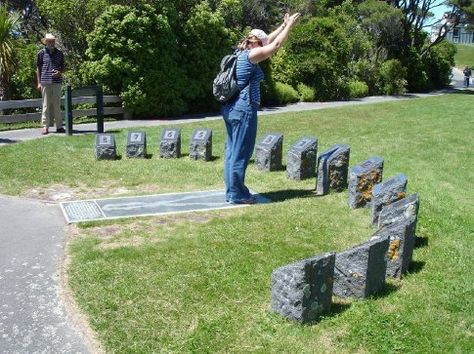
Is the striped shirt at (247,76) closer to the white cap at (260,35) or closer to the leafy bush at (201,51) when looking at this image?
the white cap at (260,35)

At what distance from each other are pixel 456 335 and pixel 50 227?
435 centimetres

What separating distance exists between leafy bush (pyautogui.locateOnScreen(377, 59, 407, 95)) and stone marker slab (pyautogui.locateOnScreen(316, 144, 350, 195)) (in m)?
19.7

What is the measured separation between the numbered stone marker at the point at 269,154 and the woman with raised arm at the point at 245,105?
2.09 metres

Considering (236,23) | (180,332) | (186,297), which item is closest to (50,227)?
(186,297)

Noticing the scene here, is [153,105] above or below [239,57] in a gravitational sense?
below

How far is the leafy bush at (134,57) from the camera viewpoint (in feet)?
51.6

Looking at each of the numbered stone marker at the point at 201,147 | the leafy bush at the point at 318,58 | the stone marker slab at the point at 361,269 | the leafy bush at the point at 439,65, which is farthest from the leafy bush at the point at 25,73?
the leafy bush at the point at 439,65

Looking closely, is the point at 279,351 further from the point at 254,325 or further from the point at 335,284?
the point at 335,284

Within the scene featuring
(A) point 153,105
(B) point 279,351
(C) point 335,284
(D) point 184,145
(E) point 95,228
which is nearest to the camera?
(B) point 279,351

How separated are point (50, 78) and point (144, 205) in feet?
20.7

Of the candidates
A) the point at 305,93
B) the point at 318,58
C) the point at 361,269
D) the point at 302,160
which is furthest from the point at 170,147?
the point at 318,58

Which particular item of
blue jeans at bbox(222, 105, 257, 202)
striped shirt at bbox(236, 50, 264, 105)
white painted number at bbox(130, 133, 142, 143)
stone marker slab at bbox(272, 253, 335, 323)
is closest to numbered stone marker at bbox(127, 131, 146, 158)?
white painted number at bbox(130, 133, 142, 143)

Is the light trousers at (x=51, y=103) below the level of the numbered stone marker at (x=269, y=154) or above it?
above

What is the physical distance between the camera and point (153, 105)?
653 inches
